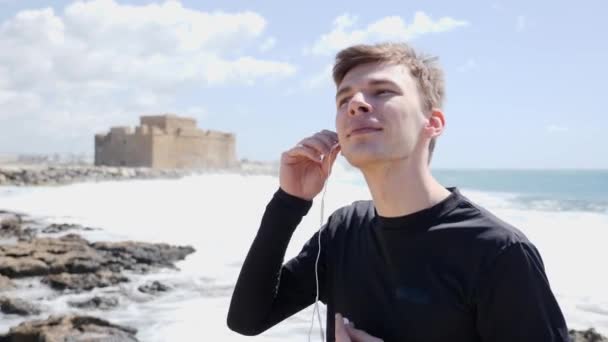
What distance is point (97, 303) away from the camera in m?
5.87

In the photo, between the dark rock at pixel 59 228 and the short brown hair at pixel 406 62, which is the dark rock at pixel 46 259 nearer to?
the dark rock at pixel 59 228

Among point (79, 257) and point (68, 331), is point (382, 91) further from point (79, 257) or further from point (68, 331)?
point (79, 257)

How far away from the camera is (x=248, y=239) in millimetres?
11156

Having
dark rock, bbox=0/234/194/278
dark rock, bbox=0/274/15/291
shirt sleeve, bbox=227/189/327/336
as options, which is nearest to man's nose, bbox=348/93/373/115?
shirt sleeve, bbox=227/189/327/336

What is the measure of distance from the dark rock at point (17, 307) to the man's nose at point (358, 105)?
16.3ft

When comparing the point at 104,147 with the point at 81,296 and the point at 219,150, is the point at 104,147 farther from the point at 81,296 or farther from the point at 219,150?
the point at 81,296

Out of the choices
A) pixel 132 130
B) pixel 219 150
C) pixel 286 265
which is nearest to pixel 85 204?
pixel 286 265

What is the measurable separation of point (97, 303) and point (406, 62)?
5.23 metres

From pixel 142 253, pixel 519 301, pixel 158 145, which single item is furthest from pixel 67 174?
pixel 519 301

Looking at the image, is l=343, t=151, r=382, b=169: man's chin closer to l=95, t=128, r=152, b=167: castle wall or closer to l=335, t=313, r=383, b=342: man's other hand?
l=335, t=313, r=383, b=342: man's other hand

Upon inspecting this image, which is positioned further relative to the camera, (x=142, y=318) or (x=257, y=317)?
(x=142, y=318)

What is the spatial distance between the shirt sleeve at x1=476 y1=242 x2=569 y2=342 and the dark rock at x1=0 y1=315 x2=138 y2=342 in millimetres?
3428

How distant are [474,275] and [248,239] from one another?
33.1 ft

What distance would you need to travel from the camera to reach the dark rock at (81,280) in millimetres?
6613
